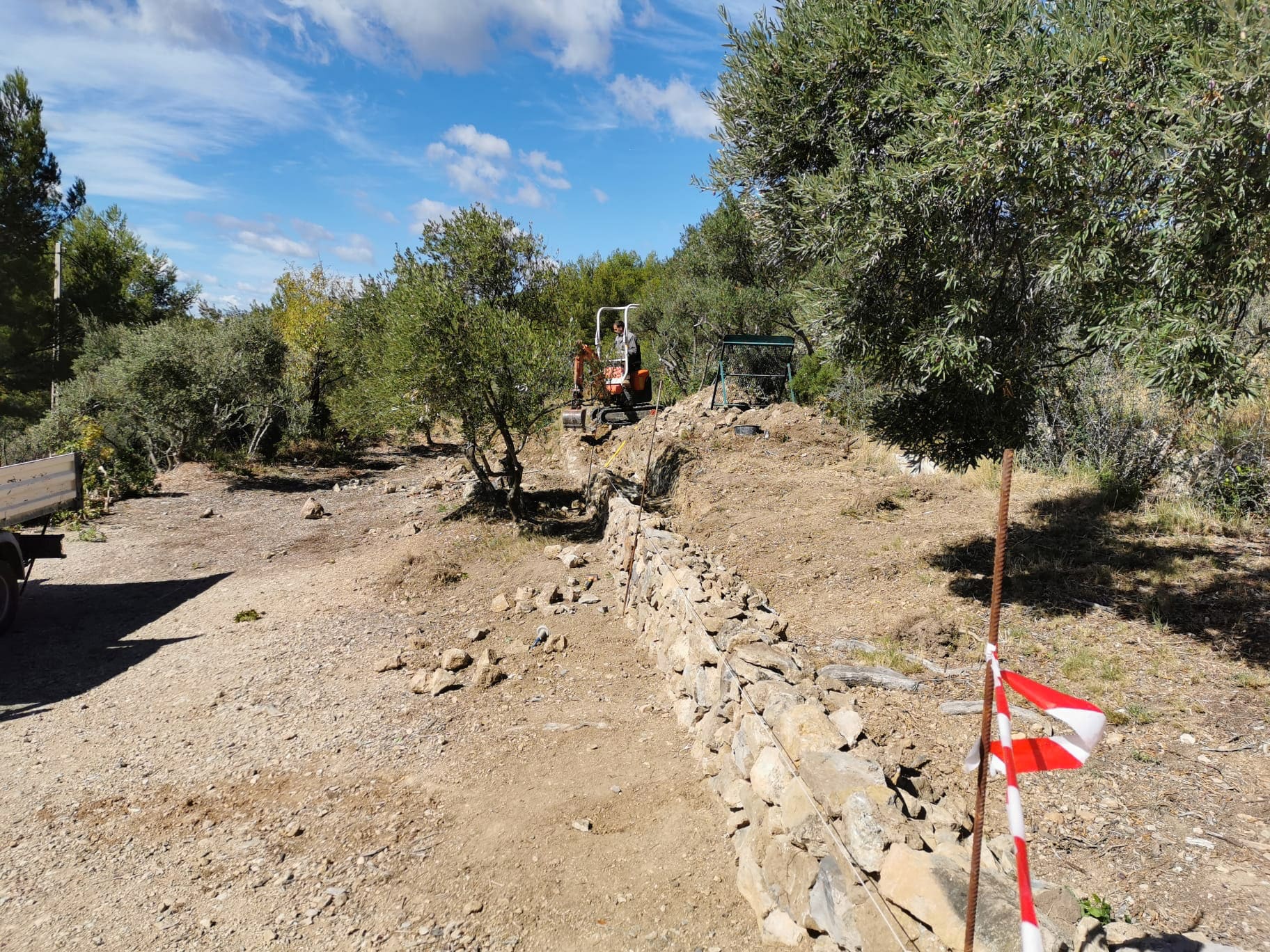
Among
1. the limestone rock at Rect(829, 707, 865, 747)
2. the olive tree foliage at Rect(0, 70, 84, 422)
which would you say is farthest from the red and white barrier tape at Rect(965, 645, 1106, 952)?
the olive tree foliage at Rect(0, 70, 84, 422)

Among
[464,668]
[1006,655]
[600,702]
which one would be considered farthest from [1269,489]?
[464,668]

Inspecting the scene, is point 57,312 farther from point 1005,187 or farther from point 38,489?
point 1005,187

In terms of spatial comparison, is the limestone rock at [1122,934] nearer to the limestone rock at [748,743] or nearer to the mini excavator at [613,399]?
the limestone rock at [748,743]

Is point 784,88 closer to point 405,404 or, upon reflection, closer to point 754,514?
point 754,514

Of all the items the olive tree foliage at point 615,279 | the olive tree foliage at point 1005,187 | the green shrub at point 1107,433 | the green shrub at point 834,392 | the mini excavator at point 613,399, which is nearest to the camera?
the olive tree foliage at point 1005,187

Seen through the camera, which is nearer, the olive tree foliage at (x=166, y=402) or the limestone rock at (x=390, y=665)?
the limestone rock at (x=390, y=665)

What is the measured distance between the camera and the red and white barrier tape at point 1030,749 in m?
2.07

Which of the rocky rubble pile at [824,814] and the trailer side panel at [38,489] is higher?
the trailer side panel at [38,489]

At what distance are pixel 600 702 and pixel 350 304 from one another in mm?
20749

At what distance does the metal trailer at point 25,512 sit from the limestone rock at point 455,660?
530 centimetres

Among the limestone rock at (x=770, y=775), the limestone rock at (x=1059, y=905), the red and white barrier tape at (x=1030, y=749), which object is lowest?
the limestone rock at (x=770, y=775)

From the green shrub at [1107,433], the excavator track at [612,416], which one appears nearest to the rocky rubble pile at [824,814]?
the green shrub at [1107,433]

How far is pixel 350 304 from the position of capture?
24047 mm

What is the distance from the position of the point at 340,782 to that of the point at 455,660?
184 centimetres
